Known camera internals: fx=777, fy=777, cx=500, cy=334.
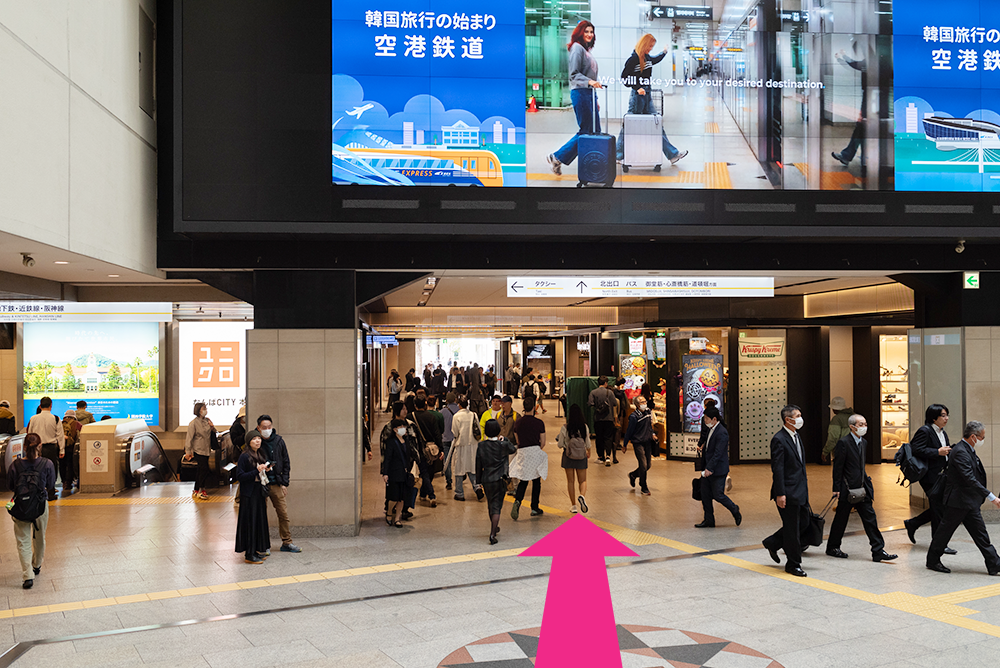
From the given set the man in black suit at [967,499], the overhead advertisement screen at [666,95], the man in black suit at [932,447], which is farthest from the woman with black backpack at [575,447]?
the man in black suit at [967,499]

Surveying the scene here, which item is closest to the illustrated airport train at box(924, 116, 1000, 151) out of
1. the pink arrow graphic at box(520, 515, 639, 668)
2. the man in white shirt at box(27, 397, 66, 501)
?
the pink arrow graphic at box(520, 515, 639, 668)

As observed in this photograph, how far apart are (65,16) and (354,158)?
124 inches

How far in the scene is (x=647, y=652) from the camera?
18.7 feet

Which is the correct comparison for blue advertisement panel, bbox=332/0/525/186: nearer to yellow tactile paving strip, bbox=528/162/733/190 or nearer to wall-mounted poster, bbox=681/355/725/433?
yellow tactile paving strip, bbox=528/162/733/190

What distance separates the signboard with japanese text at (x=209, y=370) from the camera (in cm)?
1659

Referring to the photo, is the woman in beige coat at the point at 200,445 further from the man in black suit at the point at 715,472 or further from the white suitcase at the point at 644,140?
the white suitcase at the point at 644,140

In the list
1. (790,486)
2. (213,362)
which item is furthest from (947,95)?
(213,362)

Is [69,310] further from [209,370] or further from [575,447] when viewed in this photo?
[575,447]

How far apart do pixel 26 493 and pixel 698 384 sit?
1265 cm

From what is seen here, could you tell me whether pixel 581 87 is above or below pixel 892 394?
above

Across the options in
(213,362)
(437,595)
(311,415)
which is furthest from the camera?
(213,362)

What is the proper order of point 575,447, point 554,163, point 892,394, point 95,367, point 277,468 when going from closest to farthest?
point 277,468
point 554,163
point 575,447
point 95,367
point 892,394

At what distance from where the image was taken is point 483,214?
923 centimetres

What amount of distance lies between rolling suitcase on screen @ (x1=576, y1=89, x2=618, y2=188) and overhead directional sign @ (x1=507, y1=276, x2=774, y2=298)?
131 centimetres
